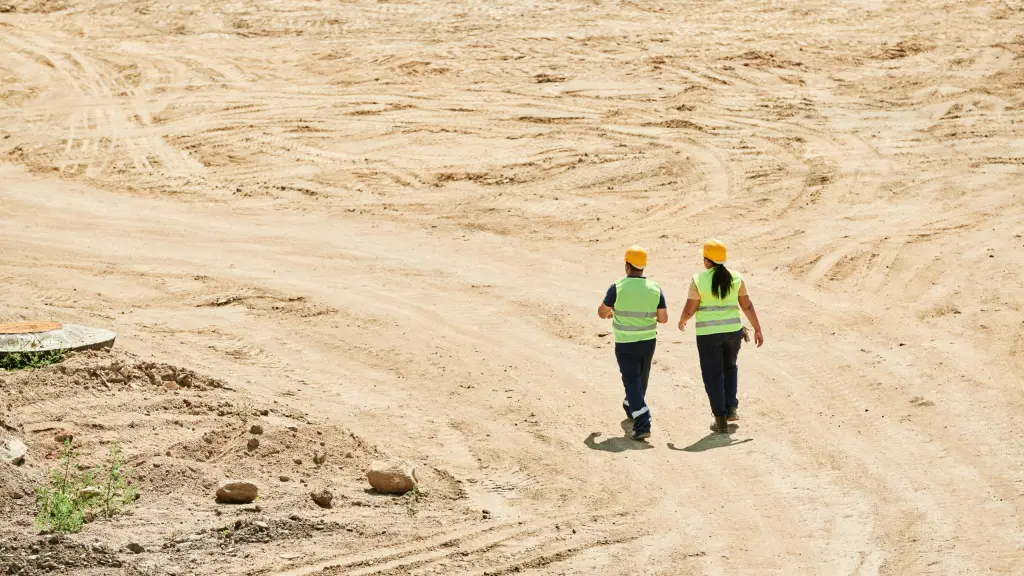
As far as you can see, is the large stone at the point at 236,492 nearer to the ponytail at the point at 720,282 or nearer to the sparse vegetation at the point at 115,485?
the sparse vegetation at the point at 115,485

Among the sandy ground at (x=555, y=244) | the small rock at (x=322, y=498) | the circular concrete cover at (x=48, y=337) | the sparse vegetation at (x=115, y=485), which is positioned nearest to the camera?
the sparse vegetation at (x=115, y=485)

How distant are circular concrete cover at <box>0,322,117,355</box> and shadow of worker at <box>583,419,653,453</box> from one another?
4553 millimetres

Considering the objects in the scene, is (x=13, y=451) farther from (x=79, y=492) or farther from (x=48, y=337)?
(x=48, y=337)

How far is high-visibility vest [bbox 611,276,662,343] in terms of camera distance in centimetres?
1028

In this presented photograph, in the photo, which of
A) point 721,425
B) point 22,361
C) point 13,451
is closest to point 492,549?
→ point 721,425

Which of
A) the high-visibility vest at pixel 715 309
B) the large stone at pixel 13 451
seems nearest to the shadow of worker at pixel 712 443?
the high-visibility vest at pixel 715 309

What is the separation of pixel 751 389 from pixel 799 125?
987 cm

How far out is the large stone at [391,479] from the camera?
9125 mm

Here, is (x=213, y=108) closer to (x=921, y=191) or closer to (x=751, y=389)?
(x=921, y=191)

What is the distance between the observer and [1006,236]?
1636 centimetres

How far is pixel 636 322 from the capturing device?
34.1ft

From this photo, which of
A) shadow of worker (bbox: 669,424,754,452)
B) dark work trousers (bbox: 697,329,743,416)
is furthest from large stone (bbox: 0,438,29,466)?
dark work trousers (bbox: 697,329,743,416)

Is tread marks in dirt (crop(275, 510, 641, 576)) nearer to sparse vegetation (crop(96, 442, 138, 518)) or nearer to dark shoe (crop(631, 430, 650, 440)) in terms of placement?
sparse vegetation (crop(96, 442, 138, 518))

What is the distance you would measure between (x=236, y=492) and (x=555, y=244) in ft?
29.6
